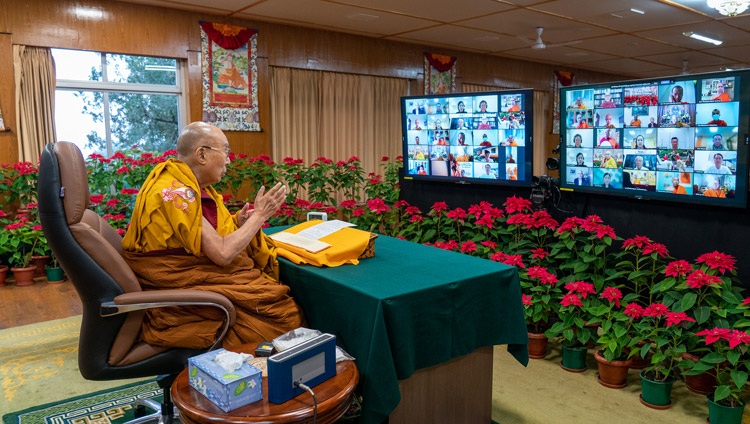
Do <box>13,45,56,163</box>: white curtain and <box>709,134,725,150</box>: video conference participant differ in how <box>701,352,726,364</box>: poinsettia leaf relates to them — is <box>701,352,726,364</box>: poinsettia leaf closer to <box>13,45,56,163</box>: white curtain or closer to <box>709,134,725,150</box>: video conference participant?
<box>709,134,725,150</box>: video conference participant

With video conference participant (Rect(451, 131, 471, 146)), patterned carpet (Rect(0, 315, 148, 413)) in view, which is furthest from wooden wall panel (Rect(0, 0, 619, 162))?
video conference participant (Rect(451, 131, 471, 146))

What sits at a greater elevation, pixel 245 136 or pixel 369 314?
pixel 245 136

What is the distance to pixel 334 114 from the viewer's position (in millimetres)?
7277

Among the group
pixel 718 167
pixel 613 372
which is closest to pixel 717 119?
pixel 718 167

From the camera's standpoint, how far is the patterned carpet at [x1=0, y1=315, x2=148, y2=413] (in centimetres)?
261

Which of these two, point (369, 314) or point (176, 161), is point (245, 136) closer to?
point (176, 161)

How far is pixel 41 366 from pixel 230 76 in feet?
12.8

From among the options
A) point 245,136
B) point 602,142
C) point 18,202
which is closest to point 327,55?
point 245,136

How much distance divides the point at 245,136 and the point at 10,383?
396 centimetres

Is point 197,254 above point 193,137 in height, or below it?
below

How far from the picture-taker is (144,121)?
6000 millimetres

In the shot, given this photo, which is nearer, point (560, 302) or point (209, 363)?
point (209, 363)

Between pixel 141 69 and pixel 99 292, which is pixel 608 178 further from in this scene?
pixel 141 69

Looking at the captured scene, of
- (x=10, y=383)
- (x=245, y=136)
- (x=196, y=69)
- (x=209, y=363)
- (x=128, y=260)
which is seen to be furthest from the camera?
(x=245, y=136)
